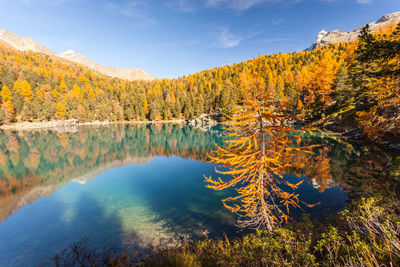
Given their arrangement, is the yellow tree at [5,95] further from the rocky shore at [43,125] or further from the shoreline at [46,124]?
the rocky shore at [43,125]

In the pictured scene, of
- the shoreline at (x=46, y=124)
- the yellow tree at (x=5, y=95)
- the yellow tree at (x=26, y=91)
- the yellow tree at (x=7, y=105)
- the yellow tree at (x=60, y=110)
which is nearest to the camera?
the yellow tree at (x=7, y=105)

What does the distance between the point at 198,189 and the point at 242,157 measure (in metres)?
13.3

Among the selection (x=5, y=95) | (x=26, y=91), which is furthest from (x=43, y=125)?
(x=26, y=91)

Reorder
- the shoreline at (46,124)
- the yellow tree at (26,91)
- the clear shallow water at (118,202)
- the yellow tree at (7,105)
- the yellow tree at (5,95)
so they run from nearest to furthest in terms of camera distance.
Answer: the clear shallow water at (118,202), the yellow tree at (7,105), the shoreline at (46,124), the yellow tree at (5,95), the yellow tree at (26,91)

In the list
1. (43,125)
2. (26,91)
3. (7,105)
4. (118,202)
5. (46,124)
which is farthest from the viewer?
(26,91)

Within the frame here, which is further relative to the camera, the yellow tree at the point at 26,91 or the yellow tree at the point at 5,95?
the yellow tree at the point at 26,91

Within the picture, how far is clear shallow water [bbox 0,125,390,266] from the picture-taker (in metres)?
11.5

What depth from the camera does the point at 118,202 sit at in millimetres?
17312

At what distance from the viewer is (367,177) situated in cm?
1738

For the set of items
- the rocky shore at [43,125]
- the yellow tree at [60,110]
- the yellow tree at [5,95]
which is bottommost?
the rocky shore at [43,125]

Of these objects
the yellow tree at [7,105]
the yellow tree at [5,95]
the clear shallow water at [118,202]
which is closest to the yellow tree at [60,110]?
the yellow tree at [7,105]

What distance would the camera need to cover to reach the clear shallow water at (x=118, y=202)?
37.8 feet

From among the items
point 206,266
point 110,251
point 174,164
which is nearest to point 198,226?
point 110,251

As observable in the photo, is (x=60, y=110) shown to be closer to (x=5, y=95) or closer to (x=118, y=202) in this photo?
(x=5, y=95)
